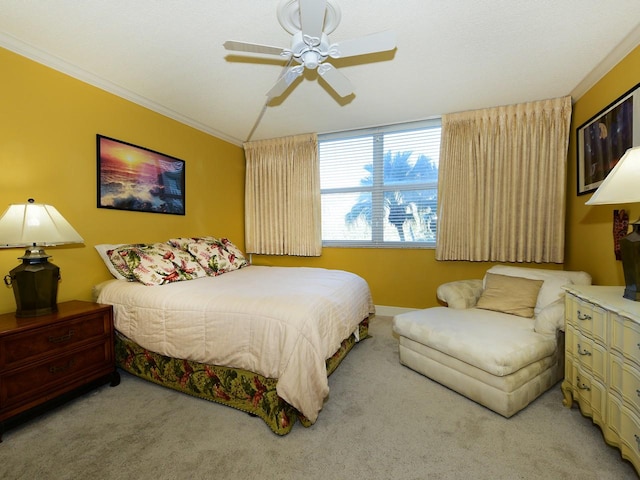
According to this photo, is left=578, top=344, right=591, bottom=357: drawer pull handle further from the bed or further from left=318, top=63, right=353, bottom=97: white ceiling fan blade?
left=318, top=63, right=353, bottom=97: white ceiling fan blade

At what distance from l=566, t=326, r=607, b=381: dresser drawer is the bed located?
1.41 m

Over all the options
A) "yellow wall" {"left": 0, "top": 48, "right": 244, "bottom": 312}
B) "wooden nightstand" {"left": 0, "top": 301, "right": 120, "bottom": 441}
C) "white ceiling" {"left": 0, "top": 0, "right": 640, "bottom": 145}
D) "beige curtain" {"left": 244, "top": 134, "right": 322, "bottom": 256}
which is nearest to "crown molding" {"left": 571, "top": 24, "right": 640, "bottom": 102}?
"white ceiling" {"left": 0, "top": 0, "right": 640, "bottom": 145}

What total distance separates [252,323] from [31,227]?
1517 millimetres

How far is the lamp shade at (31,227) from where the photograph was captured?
1.81 meters

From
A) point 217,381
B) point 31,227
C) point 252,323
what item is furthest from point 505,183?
point 31,227

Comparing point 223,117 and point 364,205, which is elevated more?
point 223,117

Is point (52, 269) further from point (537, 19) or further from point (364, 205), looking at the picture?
point (537, 19)

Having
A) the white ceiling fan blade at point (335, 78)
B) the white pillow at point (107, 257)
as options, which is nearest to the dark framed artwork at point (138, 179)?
the white pillow at point (107, 257)

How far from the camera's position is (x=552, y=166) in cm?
308

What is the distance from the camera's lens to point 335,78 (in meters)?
2.15

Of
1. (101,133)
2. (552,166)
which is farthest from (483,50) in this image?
(101,133)

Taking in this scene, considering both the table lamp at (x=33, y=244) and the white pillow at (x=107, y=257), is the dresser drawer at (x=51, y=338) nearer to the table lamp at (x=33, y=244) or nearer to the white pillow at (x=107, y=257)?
the table lamp at (x=33, y=244)

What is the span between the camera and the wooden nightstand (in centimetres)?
168

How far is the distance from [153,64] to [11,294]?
6.60 feet
